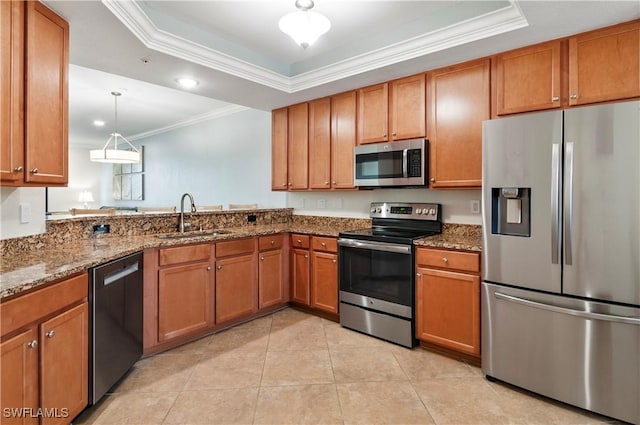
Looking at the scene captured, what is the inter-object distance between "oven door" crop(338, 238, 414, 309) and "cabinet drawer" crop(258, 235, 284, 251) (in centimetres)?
72

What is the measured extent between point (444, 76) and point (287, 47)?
138 centimetres

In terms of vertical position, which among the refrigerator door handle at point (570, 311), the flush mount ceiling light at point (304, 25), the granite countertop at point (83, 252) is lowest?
the refrigerator door handle at point (570, 311)

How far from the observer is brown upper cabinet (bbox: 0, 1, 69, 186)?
168cm

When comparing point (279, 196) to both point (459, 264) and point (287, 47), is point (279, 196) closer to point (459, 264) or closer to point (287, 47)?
point (287, 47)

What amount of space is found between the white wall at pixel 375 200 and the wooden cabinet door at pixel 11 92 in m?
2.82

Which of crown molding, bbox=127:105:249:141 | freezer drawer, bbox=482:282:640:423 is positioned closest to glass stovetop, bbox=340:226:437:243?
freezer drawer, bbox=482:282:640:423

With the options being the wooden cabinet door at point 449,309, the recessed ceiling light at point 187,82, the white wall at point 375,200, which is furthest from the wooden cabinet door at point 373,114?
the recessed ceiling light at point 187,82

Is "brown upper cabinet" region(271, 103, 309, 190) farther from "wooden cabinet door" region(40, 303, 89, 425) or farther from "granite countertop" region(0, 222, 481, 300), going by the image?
"wooden cabinet door" region(40, 303, 89, 425)

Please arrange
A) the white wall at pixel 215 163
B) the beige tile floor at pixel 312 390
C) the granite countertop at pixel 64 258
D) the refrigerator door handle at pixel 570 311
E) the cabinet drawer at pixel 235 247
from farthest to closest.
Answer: the white wall at pixel 215 163
the cabinet drawer at pixel 235 247
the beige tile floor at pixel 312 390
the refrigerator door handle at pixel 570 311
the granite countertop at pixel 64 258

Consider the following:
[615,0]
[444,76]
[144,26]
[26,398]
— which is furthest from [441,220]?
[26,398]

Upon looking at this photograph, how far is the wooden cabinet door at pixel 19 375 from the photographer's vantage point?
4.34 ft

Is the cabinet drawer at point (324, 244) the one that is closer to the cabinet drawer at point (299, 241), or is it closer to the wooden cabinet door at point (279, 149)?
the cabinet drawer at point (299, 241)

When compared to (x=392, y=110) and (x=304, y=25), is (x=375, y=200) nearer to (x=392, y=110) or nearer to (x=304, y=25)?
(x=392, y=110)

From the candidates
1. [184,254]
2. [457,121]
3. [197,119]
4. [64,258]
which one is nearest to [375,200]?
[457,121]
